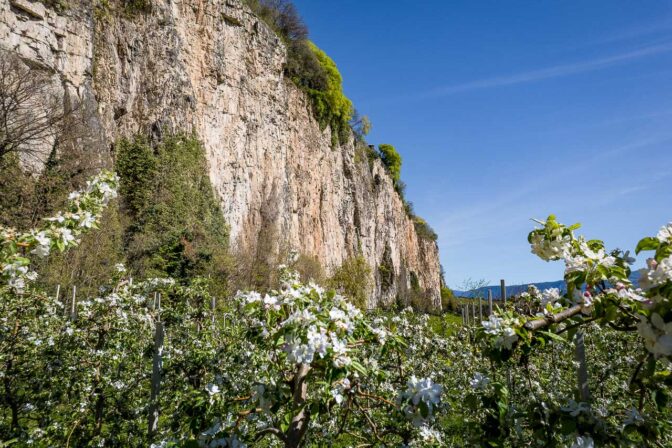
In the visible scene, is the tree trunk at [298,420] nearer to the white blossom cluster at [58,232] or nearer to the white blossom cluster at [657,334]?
the white blossom cluster at [58,232]

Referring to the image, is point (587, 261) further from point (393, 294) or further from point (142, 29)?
point (393, 294)

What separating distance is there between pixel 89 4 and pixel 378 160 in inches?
1378

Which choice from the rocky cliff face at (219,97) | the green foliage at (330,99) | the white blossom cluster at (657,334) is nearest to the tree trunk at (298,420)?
the white blossom cluster at (657,334)

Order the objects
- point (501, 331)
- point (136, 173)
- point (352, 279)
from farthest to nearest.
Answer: point (352, 279), point (136, 173), point (501, 331)

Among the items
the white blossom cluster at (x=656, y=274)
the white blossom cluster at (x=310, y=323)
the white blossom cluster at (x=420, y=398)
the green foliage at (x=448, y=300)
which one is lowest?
the green foliage at (x=448, y=300)

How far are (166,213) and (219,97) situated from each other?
813cm

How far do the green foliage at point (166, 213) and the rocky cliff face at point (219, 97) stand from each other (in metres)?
1.07

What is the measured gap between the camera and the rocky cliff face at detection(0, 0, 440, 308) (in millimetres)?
15367

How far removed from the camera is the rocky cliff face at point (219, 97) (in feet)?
50.4

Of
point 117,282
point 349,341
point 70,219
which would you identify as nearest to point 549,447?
point 349,341

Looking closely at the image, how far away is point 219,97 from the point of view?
22016 mm

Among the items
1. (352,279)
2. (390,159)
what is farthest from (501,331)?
(390,159)

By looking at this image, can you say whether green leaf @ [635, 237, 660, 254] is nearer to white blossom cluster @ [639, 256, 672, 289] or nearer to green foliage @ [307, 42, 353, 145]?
white blossom cluster @ [639, 256, 672, 289]

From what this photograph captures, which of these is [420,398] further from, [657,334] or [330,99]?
[330,99]
